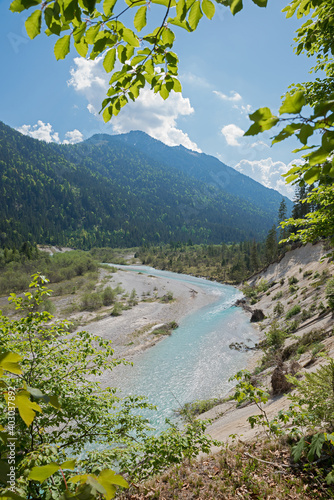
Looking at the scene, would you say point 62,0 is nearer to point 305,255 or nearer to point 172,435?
point 172,435

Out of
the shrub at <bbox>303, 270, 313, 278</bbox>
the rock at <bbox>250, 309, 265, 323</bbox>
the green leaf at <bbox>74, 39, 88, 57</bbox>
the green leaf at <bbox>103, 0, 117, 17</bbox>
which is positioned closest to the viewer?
the green leaf at <bbox>103, 0, 117, 17</bbox>

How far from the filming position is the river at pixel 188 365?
15323 mm

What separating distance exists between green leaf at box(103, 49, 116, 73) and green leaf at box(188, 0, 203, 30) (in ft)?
1.92

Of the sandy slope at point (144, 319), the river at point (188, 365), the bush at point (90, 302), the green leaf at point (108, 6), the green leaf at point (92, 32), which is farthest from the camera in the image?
the bush at point (90, 302)

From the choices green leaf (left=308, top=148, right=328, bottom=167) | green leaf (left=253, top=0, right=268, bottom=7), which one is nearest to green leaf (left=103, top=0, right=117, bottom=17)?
green leaf (left=253, top=0, right=268, bottom=7)

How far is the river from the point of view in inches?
603

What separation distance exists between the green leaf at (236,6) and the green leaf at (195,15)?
1.02 ft

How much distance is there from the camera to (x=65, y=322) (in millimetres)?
5168

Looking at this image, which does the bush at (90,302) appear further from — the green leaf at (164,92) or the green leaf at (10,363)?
the green leaf at (10,363)

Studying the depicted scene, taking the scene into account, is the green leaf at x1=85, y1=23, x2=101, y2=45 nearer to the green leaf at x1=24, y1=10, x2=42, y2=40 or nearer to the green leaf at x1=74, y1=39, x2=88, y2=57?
the green leaf at x1=74, y1=39, x2=88, y2=57

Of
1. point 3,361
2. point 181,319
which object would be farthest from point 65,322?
point 181,319

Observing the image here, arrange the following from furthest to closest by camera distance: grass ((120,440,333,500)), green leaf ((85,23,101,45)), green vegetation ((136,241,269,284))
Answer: green vegetation ((136,241,269,284)) < grass ((120,440,333,500)) < green leaf ((85,23,101,45))

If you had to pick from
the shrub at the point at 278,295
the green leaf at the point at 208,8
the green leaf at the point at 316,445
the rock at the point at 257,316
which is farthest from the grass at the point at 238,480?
the shrub at the point at 278,295

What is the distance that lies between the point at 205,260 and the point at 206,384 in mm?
89085
